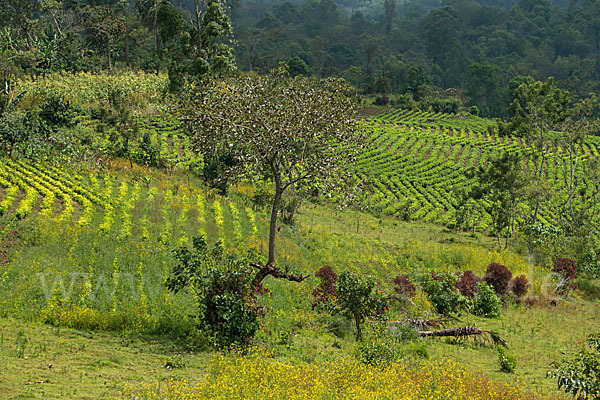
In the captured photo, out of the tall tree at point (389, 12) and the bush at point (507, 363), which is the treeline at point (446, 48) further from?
the bush at point (507, 363)

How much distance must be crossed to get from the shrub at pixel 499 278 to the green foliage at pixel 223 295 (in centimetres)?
1417

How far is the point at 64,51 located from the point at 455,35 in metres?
130

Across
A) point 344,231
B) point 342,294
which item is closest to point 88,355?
point 342,294

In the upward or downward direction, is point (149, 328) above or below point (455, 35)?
below

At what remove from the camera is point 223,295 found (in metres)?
12.5

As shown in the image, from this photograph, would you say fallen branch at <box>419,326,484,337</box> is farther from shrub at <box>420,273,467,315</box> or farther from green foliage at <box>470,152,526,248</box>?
green foliage at <box>470,152,526,248</box>

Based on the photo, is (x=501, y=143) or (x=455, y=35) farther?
(x=455, y=35)

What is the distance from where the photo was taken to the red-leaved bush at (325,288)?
1728cm

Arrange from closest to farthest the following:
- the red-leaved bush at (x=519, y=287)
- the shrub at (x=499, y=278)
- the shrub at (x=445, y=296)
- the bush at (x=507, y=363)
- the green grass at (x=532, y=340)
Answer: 1. the bush at (x=507, y=363)
2. the green grass at (x=532, y=340)
3. the shrub at (x=445, y=296)
4. the shrub at (x=499, y=278)
5. the red-leaved bush at (x=519, y=287)

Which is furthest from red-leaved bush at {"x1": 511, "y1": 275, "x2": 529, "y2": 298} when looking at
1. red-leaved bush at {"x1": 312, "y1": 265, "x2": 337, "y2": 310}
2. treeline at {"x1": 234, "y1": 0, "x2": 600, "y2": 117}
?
treeline at {"x1": 234, "y1": 0, "x2": 600, "y2": 117}

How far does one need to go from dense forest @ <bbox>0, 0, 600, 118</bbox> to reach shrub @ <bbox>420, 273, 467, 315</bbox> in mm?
27387

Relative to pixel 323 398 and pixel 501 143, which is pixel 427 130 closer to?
pixel 501 143

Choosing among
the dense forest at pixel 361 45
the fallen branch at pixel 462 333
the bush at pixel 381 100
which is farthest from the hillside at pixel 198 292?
the bush at pixel 381 100

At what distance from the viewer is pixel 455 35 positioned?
530ft
